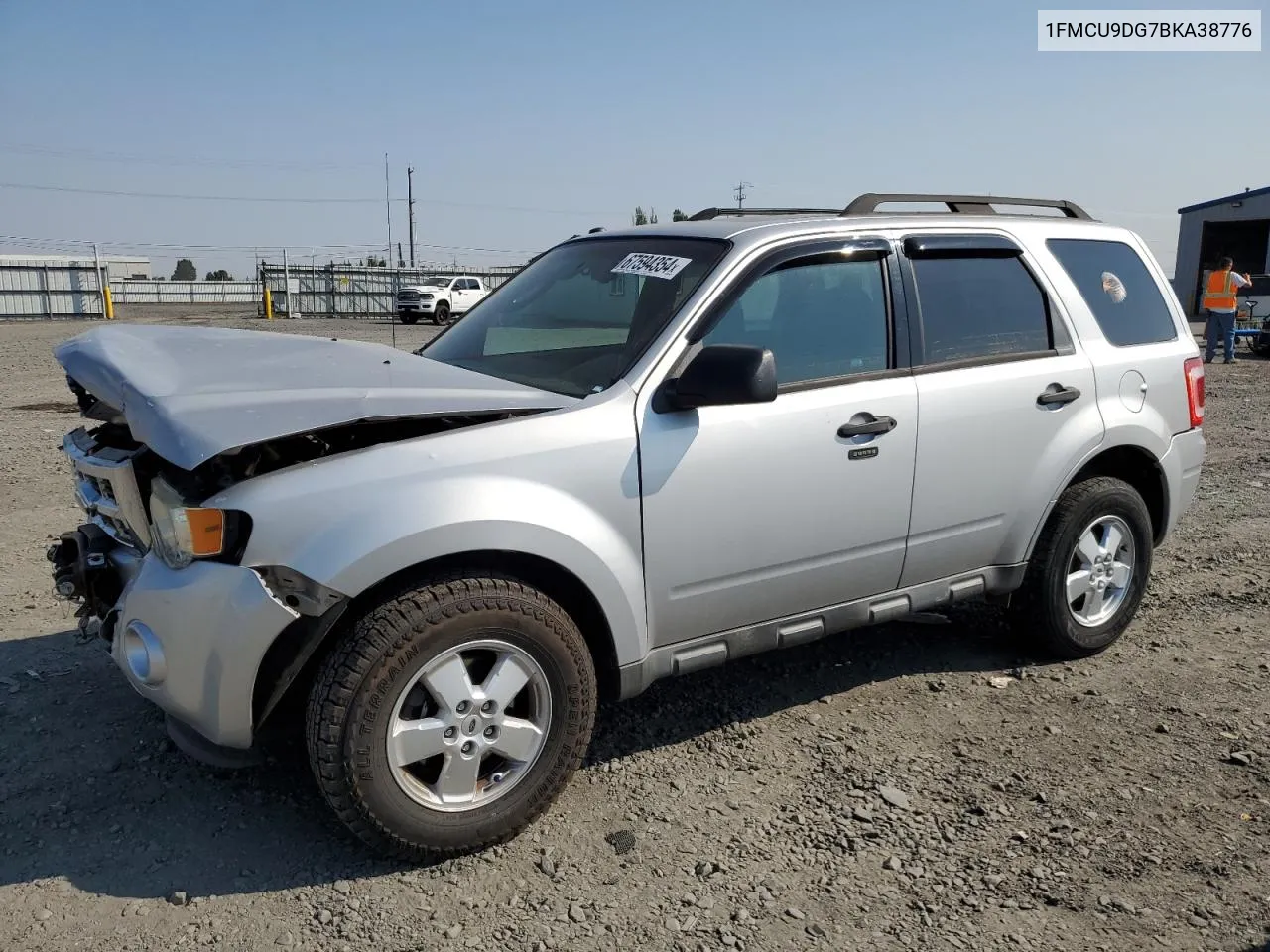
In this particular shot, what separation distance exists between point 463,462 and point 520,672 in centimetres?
65

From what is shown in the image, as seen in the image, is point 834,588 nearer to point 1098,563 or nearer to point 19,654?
point 1098,563

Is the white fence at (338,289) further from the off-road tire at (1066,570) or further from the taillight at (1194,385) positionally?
the off-road tire at (1066,570)

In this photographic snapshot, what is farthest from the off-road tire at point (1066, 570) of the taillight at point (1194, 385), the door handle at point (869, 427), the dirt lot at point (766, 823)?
the door handle at point (869, 427)

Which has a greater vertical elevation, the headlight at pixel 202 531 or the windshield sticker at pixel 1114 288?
the windshield sticker at pixel 1114 288

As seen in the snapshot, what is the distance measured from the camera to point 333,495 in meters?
2.71

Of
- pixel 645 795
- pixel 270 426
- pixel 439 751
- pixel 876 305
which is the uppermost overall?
pixel 876 305

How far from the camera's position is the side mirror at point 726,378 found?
3.07 metres

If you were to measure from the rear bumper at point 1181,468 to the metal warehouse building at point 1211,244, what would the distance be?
110 feet

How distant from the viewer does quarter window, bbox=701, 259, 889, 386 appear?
3510 mm

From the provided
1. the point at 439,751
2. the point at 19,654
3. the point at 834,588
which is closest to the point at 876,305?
the point at 834,588

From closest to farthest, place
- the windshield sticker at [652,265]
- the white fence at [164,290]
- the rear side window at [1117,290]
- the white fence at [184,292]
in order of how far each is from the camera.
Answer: the windshield sticker at [652,265]
the rear side window at [1117,290]
the white fence at [164,290]
the white fence at [184,292]

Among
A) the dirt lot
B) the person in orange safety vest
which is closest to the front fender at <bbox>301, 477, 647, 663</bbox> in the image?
the dirt lot

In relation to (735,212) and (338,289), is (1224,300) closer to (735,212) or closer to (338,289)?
(735,212)

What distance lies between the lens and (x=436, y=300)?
3431 centimetres
